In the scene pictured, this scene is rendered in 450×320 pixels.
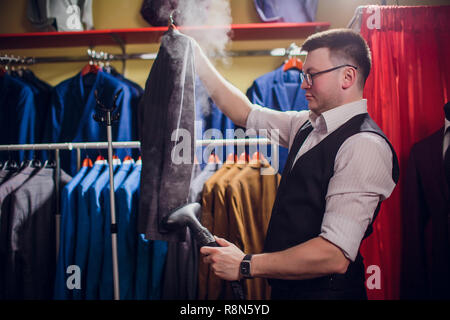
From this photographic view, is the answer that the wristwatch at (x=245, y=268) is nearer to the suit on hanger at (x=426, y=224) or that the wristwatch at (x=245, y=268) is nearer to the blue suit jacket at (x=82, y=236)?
the suit on hanger at (x=426, y=224)

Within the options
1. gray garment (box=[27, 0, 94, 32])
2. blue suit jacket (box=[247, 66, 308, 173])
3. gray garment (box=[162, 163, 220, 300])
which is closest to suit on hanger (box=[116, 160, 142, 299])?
gray garment (box=[162, 163, 220, 300])

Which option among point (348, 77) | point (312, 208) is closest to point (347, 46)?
point (348, 77)

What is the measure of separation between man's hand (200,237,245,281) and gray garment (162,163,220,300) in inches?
18.7

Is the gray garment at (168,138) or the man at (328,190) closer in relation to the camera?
the man at (328,190)

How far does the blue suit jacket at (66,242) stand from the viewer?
1.32 m

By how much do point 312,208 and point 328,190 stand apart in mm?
81

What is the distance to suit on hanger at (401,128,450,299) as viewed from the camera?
1.04 m

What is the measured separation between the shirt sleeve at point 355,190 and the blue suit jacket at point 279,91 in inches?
38.6

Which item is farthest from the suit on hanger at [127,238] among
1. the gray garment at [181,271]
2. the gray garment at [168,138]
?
the gray garment at [168,138]

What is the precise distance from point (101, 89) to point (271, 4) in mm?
1136

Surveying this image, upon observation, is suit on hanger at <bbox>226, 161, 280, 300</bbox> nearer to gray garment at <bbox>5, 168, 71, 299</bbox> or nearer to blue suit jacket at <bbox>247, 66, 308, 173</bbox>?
blue suit jacket at <bbox>247, 66, 308, 173</bbox>

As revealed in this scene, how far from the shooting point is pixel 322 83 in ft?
2.90

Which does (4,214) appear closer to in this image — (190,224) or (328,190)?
(190,224)
